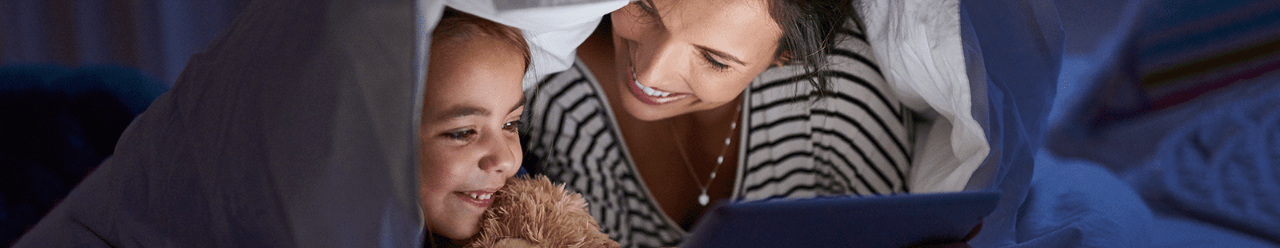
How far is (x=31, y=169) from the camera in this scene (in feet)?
2.71

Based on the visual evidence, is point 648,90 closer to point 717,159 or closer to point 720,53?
point 720,53

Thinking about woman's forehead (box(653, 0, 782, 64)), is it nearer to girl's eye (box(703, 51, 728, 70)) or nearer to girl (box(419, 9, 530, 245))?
girl's eye (box(703, 51, 728, 70))

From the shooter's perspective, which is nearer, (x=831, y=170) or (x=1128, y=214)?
(x=1128, y=214)

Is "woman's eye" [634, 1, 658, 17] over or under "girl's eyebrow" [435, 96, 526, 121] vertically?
over

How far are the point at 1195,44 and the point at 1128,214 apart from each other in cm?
27

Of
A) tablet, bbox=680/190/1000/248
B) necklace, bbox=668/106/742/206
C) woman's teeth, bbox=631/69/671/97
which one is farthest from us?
necklace, bbox=668/106/742/206

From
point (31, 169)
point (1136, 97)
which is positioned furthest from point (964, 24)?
point (31, 169)

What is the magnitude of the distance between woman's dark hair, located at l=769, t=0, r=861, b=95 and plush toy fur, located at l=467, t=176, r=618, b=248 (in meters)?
0.30

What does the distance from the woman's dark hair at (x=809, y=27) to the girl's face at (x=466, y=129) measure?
0.29 meters

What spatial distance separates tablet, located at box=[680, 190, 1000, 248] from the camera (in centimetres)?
47

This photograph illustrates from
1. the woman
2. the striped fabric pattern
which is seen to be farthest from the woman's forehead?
the striped fabric pattern

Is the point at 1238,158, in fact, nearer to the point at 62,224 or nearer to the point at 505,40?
the point at 505,40

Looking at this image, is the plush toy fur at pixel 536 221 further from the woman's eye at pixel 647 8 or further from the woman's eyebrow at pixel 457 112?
the woman's eye at pixel 647 8

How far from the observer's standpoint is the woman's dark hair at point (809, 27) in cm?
65
